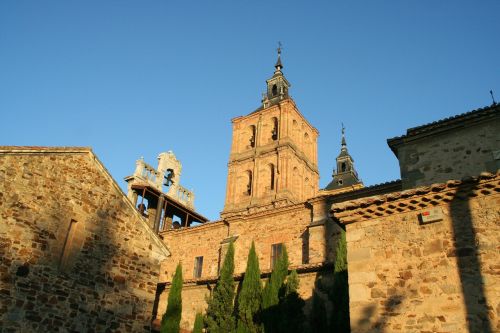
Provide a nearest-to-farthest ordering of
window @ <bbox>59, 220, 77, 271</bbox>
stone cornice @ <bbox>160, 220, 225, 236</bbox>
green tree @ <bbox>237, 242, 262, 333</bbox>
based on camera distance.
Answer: window @ <bbox>59, 220, 77, 271</bbox>
green tree @ <bbox>237, 242, 262, 333</bbox>
stone cornice @ <bbox>160, 220, 225, 236</bbox>

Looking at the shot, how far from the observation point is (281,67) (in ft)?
155

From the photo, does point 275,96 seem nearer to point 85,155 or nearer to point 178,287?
point 178,287

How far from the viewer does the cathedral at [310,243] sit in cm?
689

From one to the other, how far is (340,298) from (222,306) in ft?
17.6

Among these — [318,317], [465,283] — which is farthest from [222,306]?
[465,283]

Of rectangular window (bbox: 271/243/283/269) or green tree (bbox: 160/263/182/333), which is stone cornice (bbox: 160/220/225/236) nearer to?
rectangular window (bbox: 271/243/283/269)

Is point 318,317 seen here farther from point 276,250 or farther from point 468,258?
point 468,258

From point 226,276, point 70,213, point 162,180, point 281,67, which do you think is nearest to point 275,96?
point 281,67

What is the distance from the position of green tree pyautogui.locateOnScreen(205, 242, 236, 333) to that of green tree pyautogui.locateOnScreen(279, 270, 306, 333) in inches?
92.7

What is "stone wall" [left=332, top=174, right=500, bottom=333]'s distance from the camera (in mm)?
6590

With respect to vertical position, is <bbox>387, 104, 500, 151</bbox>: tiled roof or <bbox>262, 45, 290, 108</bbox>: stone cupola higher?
<bbox>262, 45, 290, 108</bbox>: stone cupola

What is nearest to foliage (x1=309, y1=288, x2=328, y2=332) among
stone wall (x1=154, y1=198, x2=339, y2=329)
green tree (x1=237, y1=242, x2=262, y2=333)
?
stone wall (x1=154, y1=198, x2=339, y2=329)

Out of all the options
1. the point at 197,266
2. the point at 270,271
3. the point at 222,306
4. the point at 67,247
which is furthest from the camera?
the point at 197,266

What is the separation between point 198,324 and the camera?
1744 centimetres
